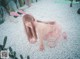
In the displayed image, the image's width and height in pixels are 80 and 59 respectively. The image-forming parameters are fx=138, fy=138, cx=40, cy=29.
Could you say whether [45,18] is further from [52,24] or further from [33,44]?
[33,44]

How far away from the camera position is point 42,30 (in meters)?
1.34

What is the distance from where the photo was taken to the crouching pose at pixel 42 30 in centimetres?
133

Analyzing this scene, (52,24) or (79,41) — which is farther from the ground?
(52,24)

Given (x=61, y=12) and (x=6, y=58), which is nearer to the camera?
(x=6, y=58)

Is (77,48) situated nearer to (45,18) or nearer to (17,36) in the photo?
(45,18)

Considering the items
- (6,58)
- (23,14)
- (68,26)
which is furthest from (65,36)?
(6,58)

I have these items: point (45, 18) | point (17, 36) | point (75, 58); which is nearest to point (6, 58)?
point (17, 36)

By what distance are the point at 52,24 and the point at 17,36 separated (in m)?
0.38

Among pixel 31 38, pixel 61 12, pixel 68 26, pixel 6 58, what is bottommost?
pixel 6 58

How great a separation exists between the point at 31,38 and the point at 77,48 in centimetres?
46

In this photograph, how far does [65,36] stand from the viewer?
1363 millimetres

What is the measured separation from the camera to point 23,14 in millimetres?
1411

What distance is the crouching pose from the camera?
1.33 metres

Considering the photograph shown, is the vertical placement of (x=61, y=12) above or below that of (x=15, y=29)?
above
